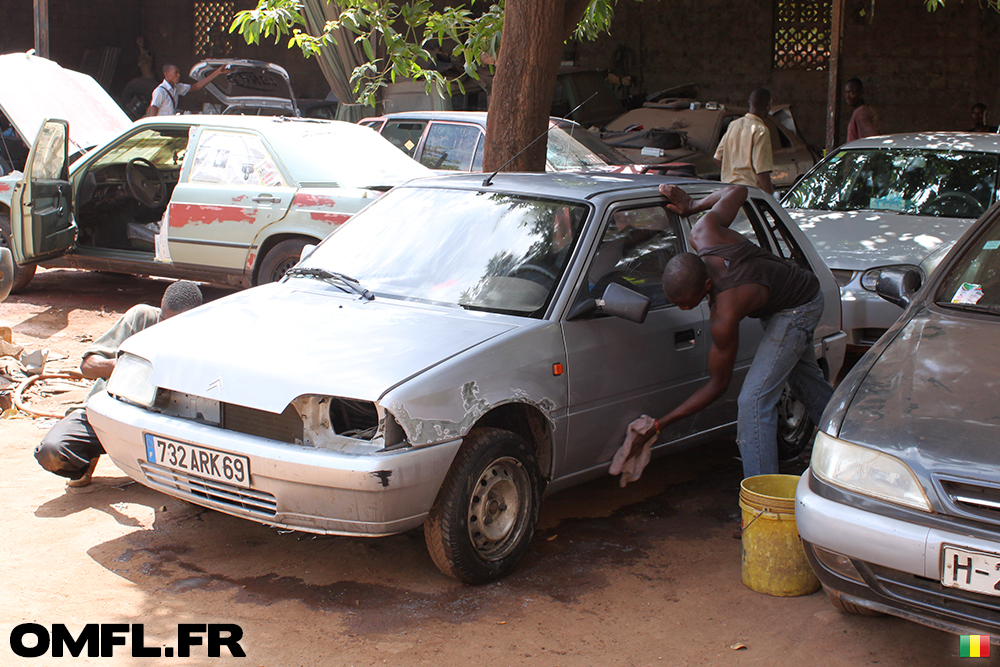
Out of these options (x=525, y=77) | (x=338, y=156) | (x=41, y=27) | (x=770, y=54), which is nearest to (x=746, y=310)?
(x=525, y=77)

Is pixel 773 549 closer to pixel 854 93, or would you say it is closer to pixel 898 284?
pixel 898 284

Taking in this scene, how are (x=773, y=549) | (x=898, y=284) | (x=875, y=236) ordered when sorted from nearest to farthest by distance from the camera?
(x=773, y=549), (x=898, y=284), (x=875, y=236)

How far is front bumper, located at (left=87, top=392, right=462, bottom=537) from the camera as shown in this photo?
3.25 m

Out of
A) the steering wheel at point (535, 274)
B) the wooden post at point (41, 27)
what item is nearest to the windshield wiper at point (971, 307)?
the steering wheel at point (535, 274)

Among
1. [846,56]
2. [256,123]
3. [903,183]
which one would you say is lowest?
[903,183]

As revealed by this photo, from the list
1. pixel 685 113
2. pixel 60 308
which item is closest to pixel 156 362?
pixel 60 308

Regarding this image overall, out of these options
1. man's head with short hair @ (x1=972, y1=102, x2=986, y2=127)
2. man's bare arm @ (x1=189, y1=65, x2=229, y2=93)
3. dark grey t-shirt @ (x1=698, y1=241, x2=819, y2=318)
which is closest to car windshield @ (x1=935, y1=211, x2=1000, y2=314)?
dark grey t-shirt @ (x1=698, y1=241, x2=819, y2=318)

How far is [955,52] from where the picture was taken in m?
16.1

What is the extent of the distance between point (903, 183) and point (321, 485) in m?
5.90

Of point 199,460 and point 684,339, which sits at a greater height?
point 684,339

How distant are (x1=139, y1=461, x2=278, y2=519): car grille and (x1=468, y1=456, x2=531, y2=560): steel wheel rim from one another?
0.74m

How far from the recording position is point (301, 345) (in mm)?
3609

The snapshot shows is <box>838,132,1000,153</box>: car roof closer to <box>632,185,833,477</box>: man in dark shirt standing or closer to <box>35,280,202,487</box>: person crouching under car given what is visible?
<box>632,185,833,477</box>: man in dark shirt standing

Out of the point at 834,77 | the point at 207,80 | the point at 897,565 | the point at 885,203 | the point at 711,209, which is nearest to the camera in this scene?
the point at 897,565
